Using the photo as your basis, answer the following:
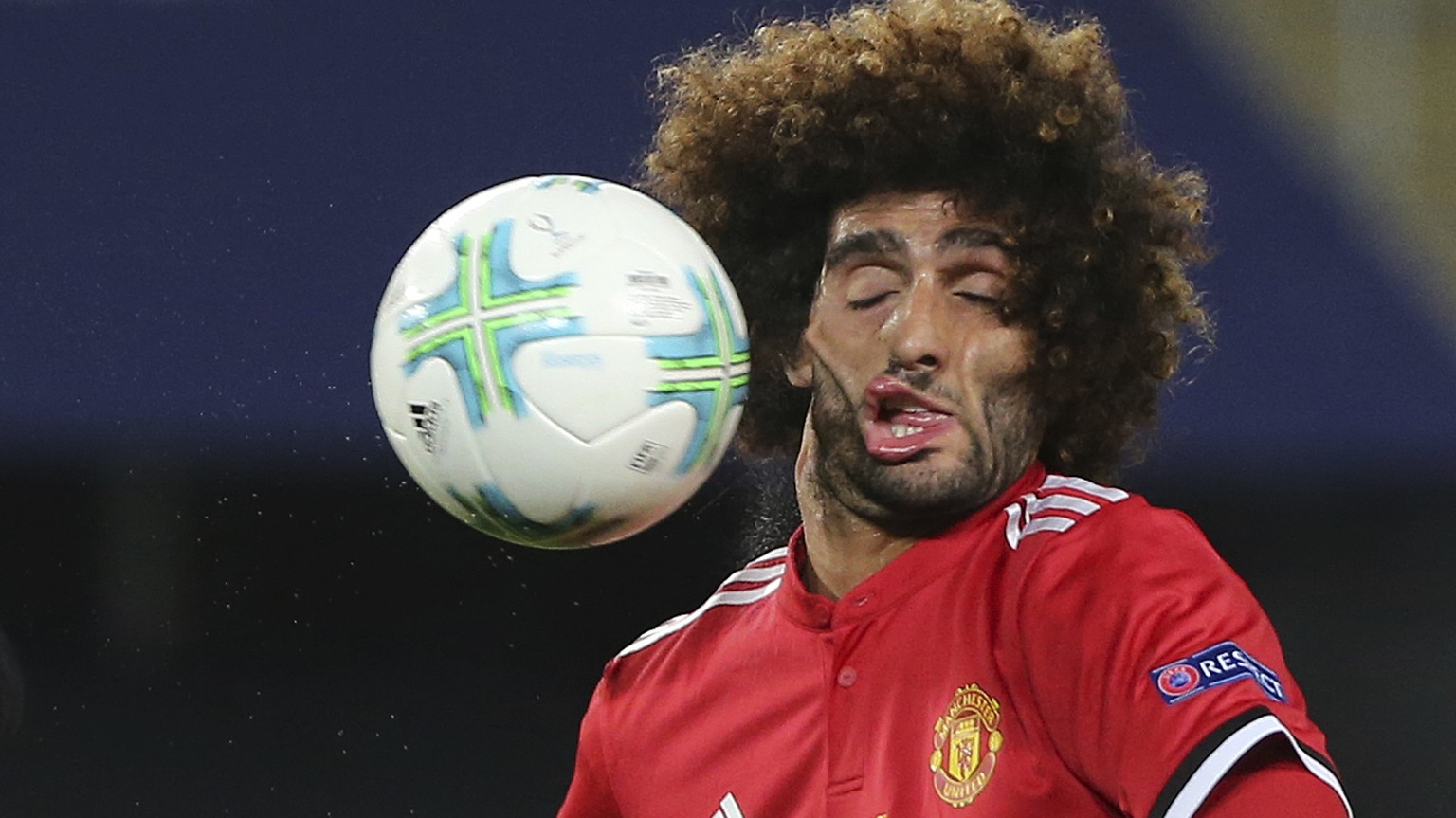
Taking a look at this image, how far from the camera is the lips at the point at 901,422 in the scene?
2.19m

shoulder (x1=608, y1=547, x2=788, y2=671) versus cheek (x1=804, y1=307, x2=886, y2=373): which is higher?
cheek (x1=804, y1=307, x2=886, y2=373)

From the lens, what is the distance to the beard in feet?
7.18

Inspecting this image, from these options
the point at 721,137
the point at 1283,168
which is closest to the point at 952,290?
the point at 721,137

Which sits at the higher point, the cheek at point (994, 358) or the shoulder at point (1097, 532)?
the cheek at point (994, 358)

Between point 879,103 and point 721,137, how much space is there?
334 mm

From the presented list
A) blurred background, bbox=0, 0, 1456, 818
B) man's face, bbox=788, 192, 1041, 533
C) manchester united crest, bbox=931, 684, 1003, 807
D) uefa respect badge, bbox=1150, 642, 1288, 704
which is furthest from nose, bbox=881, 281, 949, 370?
blurred background, bbox=0, 0, 1456, 818

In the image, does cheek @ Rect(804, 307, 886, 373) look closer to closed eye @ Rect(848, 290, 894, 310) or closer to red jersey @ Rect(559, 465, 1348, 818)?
closed eye @ Rect(848, 290, 894, 310)

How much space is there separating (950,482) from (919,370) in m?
0.13

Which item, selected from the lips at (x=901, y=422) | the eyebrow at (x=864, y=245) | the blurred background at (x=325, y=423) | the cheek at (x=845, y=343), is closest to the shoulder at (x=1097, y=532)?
the lips at (x=901, y=422)

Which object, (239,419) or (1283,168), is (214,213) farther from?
(1283,168)

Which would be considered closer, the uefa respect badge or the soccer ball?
the uefa respect badge

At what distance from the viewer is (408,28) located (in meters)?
3.95

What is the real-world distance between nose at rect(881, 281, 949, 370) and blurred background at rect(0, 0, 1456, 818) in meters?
1.43

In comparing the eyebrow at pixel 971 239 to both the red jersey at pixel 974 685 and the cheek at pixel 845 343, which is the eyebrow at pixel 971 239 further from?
the red jersey at pixel 974 685
